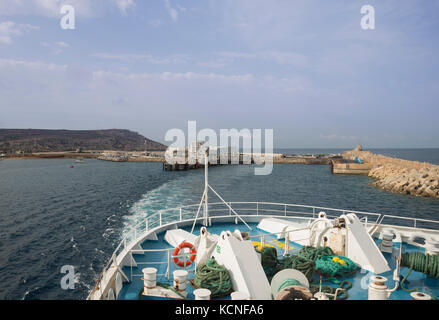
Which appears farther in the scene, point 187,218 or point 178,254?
point 187,218

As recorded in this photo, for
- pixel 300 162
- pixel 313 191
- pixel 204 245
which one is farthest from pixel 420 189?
pixel 300 162

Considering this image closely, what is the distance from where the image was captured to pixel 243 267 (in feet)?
17.3

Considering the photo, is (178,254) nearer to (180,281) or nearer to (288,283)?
(180,281)

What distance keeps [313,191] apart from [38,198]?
3423cm

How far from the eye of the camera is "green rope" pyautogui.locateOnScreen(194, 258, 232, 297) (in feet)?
17.6

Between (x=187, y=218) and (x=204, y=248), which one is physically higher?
(x=204, y=248)

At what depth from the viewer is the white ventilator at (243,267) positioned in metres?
5.09

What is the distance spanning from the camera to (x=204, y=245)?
6207 mm

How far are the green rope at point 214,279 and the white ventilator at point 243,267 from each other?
10 centimetres

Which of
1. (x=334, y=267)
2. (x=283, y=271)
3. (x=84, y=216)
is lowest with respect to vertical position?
(x=84, y=216)

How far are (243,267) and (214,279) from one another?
650 mm

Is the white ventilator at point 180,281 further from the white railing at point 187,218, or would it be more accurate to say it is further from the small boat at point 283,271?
→ the white railing at point 187,218

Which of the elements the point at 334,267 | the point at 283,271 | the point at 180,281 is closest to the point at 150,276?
the point at 180,281

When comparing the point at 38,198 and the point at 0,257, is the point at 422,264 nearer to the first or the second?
the point at 0,257
